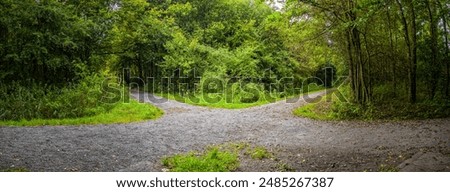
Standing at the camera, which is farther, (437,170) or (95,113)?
(95,113)

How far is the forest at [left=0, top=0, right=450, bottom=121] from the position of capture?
11.8m

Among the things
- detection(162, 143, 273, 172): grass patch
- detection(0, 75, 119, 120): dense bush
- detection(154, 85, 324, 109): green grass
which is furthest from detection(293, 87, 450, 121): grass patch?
detection(0, 75, 119, 120): dense bush

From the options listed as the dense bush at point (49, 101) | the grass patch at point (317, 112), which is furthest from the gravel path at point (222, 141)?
the dense bush at point (49, 101)

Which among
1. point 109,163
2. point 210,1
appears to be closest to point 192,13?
point 210,1

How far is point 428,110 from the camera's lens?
1147cm

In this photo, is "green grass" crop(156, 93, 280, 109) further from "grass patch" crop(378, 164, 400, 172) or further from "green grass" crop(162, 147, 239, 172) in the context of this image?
"grass patch" crop(378, 164, 400, 172)

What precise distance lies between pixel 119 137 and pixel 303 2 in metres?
7.62

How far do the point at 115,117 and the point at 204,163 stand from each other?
21.8 feet

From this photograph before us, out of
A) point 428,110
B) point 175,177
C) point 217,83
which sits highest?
point 217,83

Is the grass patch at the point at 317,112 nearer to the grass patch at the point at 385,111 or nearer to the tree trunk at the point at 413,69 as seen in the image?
the grass patch at the point at 385,111

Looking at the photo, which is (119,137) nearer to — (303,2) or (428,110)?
(303,2)

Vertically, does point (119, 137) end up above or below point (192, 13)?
below

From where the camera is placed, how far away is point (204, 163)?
6.28m

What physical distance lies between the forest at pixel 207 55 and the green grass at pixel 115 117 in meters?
0.19
